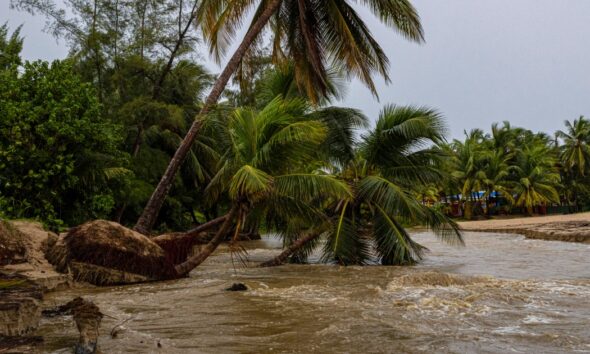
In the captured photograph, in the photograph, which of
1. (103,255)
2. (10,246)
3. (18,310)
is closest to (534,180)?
(103,255)

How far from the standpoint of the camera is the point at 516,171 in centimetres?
4166

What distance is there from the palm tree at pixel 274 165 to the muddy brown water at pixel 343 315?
1207 millimetres

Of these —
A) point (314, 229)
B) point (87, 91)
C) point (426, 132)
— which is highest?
point (87, 91)

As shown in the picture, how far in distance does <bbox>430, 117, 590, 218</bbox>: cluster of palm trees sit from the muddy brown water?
30.2 metres

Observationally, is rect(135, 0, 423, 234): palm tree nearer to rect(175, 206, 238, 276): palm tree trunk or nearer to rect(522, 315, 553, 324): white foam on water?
rect(175, 206, 238, 276): palm tree trunk

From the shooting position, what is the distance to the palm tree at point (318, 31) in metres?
12.5

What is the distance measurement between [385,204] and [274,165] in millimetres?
3215

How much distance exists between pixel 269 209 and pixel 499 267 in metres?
5.47

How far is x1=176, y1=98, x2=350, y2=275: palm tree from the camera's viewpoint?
8.77 m

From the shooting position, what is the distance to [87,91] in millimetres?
12992

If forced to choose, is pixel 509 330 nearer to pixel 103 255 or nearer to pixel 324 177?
pixel 324 177

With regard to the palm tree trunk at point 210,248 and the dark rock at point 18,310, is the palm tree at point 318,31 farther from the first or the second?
the dark rock at point 18,310

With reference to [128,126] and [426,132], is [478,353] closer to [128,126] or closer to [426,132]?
[426,132]

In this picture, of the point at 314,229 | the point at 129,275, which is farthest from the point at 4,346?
the point at 314,229
